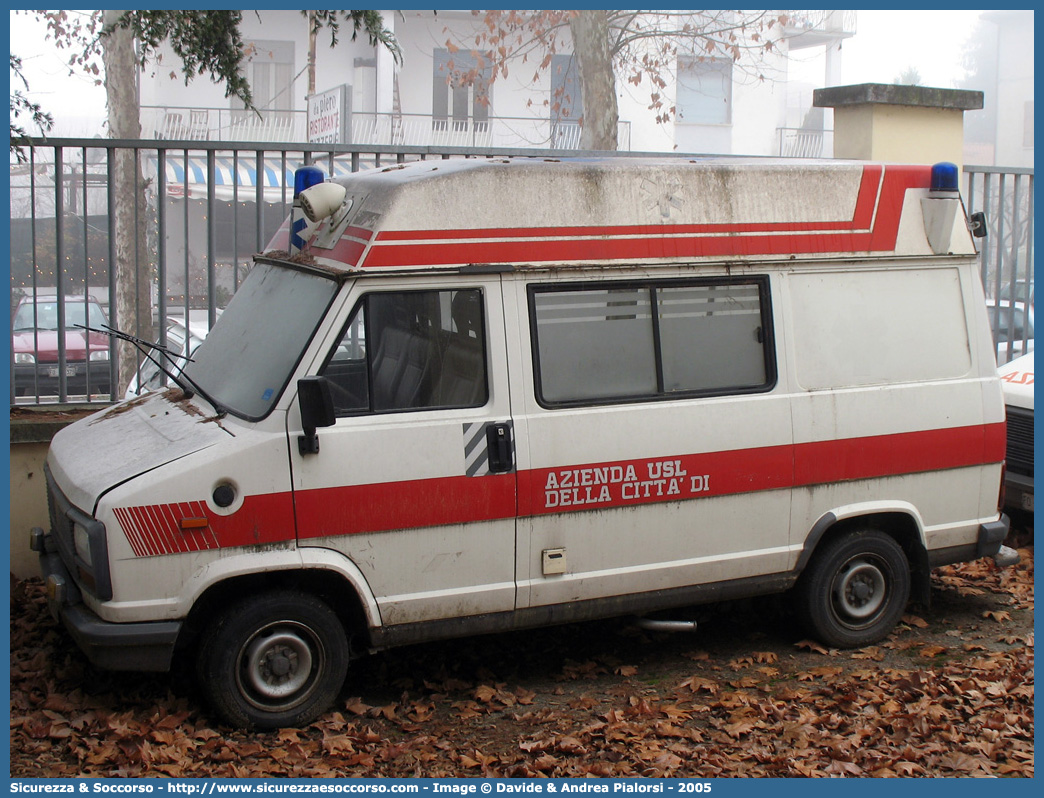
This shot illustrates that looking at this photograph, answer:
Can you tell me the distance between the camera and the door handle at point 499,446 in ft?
17.3

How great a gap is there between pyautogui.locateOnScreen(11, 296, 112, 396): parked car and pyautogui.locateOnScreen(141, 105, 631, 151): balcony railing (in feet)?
55.6

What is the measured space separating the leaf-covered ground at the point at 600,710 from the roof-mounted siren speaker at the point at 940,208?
231 centimetres

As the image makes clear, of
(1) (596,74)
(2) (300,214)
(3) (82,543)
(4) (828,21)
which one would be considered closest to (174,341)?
(2) (300,214)

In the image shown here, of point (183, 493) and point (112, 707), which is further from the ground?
point (183, 493)

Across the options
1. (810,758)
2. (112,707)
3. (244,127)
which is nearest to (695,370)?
(810,758)

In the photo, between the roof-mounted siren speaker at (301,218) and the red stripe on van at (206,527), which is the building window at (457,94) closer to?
the roof-mounted siren speaker at (301,218)

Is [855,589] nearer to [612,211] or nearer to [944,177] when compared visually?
[944,177]

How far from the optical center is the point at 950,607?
7109 mm

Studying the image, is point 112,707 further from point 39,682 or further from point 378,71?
point 378,71

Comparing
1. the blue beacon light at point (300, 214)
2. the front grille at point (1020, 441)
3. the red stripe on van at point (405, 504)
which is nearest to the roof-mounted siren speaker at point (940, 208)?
the front grille at point (1020, 441)

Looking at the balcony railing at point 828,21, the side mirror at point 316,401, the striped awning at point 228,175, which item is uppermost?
the balcony railing at point 828,21

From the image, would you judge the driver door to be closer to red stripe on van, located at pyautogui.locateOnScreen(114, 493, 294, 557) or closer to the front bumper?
red stripe on van, located at pyautogui.locateOnScreen(114, 493, 294, 557)

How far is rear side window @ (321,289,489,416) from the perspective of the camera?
5.12m

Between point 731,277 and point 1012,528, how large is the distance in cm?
449
